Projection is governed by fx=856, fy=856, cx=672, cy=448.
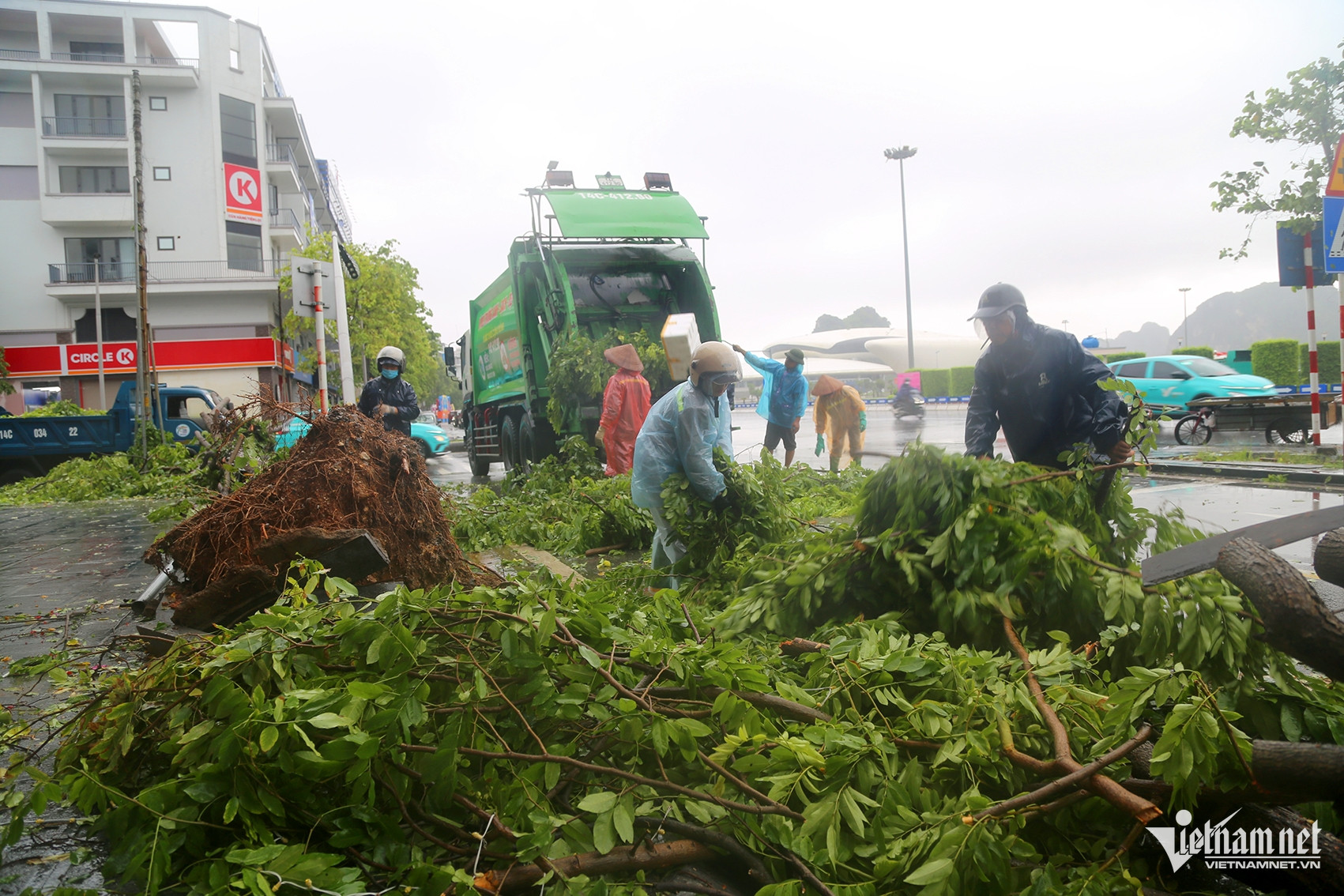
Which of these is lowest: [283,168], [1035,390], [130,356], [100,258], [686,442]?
[686,442]

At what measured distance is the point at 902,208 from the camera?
1737 inches

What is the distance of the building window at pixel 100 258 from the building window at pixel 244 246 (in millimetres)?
3939

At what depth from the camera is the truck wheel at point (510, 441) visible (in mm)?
12984

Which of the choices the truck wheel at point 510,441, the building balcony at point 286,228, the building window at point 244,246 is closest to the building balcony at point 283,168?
the building balcony at point 286,228

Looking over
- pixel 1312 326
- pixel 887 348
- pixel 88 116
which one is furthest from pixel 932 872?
pixel 887 348

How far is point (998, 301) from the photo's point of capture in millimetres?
4871

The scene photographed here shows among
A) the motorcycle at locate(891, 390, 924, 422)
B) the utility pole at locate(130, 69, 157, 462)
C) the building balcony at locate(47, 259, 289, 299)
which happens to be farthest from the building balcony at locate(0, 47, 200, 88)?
the motorcycle at locate(891, 390, 924, 422)

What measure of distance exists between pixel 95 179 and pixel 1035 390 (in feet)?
149

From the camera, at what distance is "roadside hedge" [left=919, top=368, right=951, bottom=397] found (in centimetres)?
4825

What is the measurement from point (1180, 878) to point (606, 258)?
978 centimetres

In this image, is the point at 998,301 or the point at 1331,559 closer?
the point at 1331,559

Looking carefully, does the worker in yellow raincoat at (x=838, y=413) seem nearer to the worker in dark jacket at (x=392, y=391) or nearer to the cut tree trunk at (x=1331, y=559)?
the worker in dark jacket at (x=392, y=391)

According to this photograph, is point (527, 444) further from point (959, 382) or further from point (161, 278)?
point (959, 382)

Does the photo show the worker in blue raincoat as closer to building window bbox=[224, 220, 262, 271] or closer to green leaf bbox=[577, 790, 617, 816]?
green leaf bbox=[577, 790, 617, 816]
